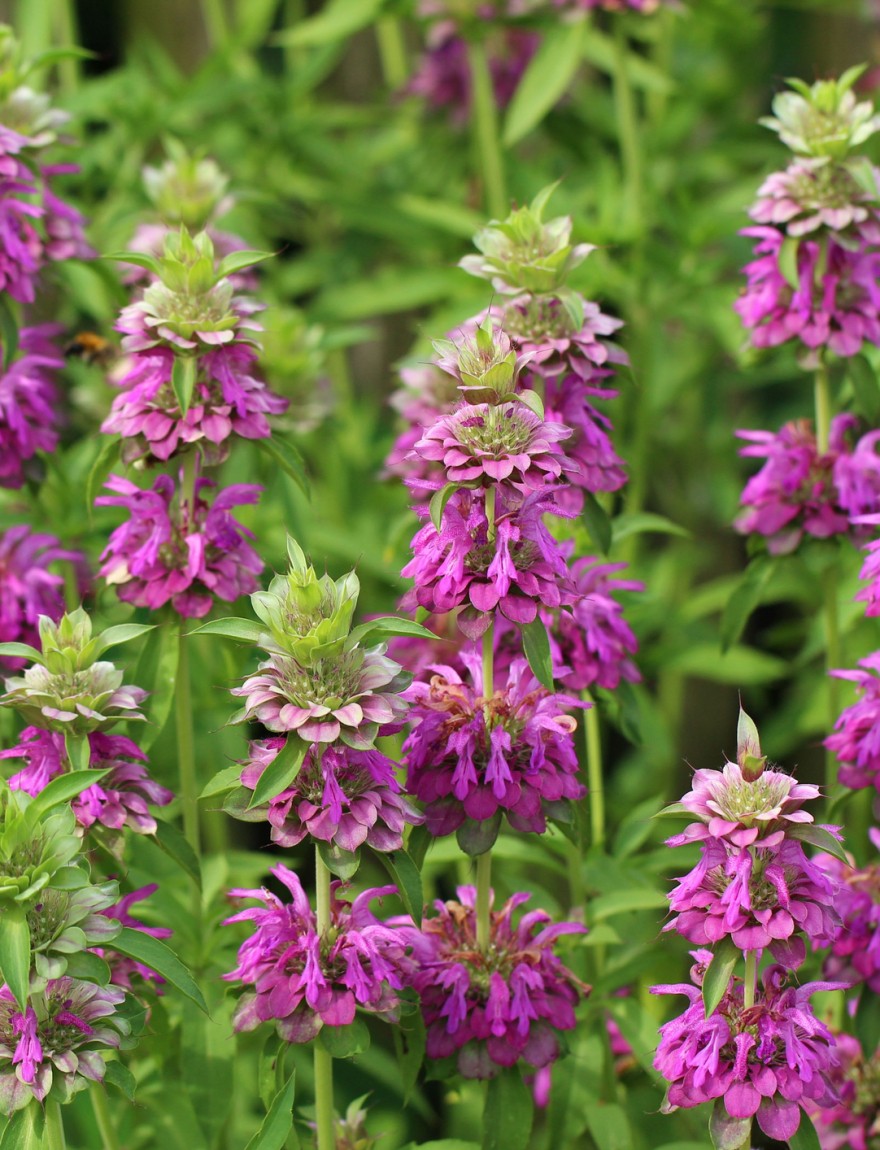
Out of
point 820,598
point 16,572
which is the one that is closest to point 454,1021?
point 16,572

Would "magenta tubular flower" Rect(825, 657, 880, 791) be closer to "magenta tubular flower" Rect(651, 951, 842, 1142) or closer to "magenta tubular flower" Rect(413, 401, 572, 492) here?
"magenta tubular flower" Rect(651, 951, 842, 1142)

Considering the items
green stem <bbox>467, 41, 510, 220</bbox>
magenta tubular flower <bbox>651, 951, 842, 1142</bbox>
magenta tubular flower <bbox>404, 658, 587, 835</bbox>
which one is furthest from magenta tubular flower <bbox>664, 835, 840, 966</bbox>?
green stem <bbox>467, 41, 510, 220</bbox>

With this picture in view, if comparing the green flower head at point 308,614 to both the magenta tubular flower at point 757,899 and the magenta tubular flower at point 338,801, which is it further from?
the magenta tubular flower at point 757,899

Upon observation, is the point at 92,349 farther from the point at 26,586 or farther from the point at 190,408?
the point at 190,408

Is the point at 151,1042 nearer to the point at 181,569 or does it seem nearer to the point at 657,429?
the point at 181,569

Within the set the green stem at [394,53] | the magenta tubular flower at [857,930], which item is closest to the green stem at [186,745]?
the magenta tubular flower at [857,930]

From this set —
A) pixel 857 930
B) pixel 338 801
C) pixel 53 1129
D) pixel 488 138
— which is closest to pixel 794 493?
pixel 857 930
